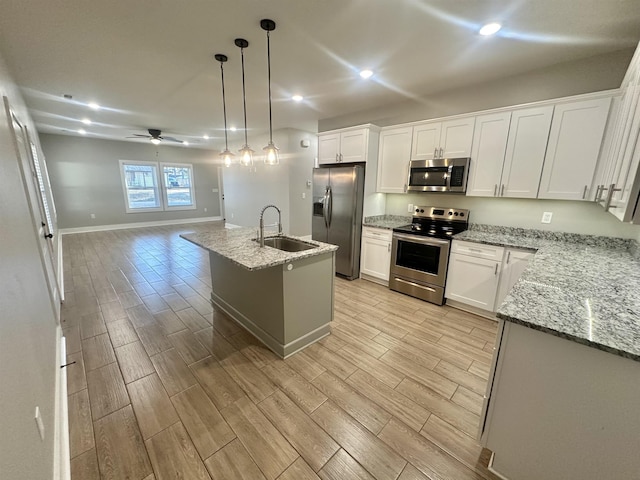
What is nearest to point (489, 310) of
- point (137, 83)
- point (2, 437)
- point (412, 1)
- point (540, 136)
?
point (540, 136)

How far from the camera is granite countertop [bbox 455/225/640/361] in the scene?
106 centimetres

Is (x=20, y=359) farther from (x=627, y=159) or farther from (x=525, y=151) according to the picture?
(x=525, y=151)

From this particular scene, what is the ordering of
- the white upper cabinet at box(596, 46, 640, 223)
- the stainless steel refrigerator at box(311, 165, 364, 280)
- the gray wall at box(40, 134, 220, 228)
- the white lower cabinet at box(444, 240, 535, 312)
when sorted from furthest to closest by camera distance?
the gray wall at box(40, 134, 220, 228), the stainless steel refrigerator at box(311, 165, 364, 280), the white lower cabinet at box(444, 240, 535, 312), the white upper cabinet at box(596, 46, 640, 223)

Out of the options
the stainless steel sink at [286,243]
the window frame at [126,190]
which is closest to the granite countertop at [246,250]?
the stainless steel sink at [286,243]

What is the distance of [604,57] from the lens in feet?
7.73

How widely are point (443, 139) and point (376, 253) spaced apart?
1.76 meters

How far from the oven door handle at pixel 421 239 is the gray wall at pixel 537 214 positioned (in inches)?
27.1

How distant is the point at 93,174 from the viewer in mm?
7156

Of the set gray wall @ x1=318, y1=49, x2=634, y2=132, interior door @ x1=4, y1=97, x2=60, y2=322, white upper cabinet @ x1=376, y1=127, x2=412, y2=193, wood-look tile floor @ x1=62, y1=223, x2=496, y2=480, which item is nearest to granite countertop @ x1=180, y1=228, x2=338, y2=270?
wood-look tile floor @ x1=62, y1=223, x2=496, y2=480

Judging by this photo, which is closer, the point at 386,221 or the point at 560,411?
the point at 560,411

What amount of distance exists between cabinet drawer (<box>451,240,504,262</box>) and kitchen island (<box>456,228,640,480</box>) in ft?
3.79

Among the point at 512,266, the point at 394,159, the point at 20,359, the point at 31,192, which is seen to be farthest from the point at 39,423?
the point at 394,159

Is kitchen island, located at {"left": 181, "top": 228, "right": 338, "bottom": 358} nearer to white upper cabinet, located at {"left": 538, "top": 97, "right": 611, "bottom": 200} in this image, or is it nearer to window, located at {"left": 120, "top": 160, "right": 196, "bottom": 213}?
white upper cabinet, located at {"left": 538, "top": 97, "right": 611, "bottom": 200}

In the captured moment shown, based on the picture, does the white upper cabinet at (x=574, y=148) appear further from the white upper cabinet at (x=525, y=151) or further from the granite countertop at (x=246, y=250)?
the granite countertop at (x=246, y=250)
